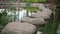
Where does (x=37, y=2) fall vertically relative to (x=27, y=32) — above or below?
above

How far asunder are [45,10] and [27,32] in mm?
1477

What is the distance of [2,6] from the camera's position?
3.74m

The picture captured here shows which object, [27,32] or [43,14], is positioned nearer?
[27,32]

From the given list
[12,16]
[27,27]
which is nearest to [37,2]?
[12,16]

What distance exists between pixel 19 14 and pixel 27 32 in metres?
1.11

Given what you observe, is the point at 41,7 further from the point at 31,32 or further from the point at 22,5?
the point at 31,32

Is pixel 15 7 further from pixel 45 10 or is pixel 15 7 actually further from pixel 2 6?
pixel 45 10

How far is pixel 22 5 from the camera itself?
3.91 metres

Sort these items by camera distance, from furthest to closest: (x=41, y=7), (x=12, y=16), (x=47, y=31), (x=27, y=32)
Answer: (x=41, y=7), (x=12, y=16), (x=47, y=31), (x=27, y=32)

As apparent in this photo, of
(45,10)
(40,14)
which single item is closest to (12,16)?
(40,14)

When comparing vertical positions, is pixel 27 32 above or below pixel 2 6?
below

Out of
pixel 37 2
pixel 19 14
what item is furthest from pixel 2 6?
pixel 37 2

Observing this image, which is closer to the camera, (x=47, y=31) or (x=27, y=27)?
(x=27, y=27)

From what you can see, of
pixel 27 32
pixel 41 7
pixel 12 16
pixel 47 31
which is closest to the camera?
pixel 27 32
